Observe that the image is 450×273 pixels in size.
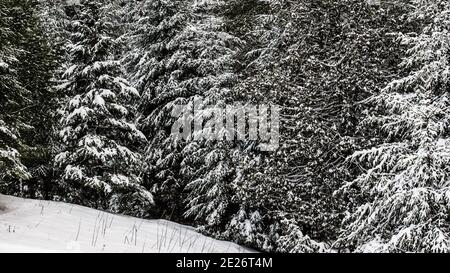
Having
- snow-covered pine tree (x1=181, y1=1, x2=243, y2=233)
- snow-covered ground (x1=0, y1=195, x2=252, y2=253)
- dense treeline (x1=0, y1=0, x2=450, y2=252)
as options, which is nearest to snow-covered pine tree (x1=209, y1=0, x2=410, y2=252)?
dense treeline (x1=0, y1=0, x2=450, y2=252)

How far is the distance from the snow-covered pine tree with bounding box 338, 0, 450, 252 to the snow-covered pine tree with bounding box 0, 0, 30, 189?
868 centimetres

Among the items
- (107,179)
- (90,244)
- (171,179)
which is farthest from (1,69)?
(171,179)

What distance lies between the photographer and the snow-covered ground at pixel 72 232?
8195mm

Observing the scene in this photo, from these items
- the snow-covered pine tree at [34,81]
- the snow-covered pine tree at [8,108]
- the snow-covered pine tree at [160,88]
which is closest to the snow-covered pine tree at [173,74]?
the snow-covered pine tree at [160,88]

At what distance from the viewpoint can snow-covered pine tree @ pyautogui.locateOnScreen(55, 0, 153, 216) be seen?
62.9 ft

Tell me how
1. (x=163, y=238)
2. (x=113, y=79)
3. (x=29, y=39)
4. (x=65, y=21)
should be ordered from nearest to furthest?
(x=163, y=238) → (x=29, y=39) → (x=113, y=79) → (x=65, y=21)

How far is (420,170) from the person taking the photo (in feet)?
34.4

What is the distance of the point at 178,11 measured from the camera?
22.7 metres

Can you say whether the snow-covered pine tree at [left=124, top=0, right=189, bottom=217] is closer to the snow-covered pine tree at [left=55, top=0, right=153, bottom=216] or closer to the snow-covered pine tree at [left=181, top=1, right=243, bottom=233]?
the snow-covered pine tree at [left=181, top=1, right=243, bottom=233]

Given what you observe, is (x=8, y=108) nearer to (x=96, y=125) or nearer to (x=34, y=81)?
(x=34, y=81)

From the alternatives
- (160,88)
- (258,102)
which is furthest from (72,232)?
(160,88)

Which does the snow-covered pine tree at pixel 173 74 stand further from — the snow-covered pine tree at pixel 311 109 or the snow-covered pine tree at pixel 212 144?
the snow-covered pine tree at pixel 311 109
